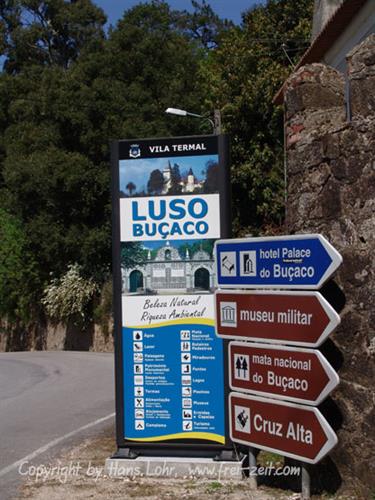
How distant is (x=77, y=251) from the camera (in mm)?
31469

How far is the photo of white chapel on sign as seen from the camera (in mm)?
7422

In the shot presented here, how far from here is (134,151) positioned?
24.9 feet

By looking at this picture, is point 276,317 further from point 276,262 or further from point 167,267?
point 167,267

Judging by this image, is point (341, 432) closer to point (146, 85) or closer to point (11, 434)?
point (11, 434)

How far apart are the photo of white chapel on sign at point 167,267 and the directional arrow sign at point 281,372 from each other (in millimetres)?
885

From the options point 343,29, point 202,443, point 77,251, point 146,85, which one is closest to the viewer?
point 202,443

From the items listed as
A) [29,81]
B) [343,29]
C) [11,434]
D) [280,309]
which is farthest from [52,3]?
[280,309]

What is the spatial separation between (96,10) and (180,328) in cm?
4549

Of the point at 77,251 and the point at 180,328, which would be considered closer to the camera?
the point at 180,328

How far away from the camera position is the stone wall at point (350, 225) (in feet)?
20.6

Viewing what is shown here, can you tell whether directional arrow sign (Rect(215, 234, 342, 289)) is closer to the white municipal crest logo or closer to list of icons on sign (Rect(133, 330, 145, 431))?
list of icons on sign (Rect(133, 330, 145, 431))

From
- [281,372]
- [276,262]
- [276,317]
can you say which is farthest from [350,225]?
[281,372]

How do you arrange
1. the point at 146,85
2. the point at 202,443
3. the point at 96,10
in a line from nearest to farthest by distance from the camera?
the point at 202,443
the point at 146,85
the point at 96,10

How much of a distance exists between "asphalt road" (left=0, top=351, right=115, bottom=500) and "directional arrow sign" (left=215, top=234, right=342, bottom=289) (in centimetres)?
271
